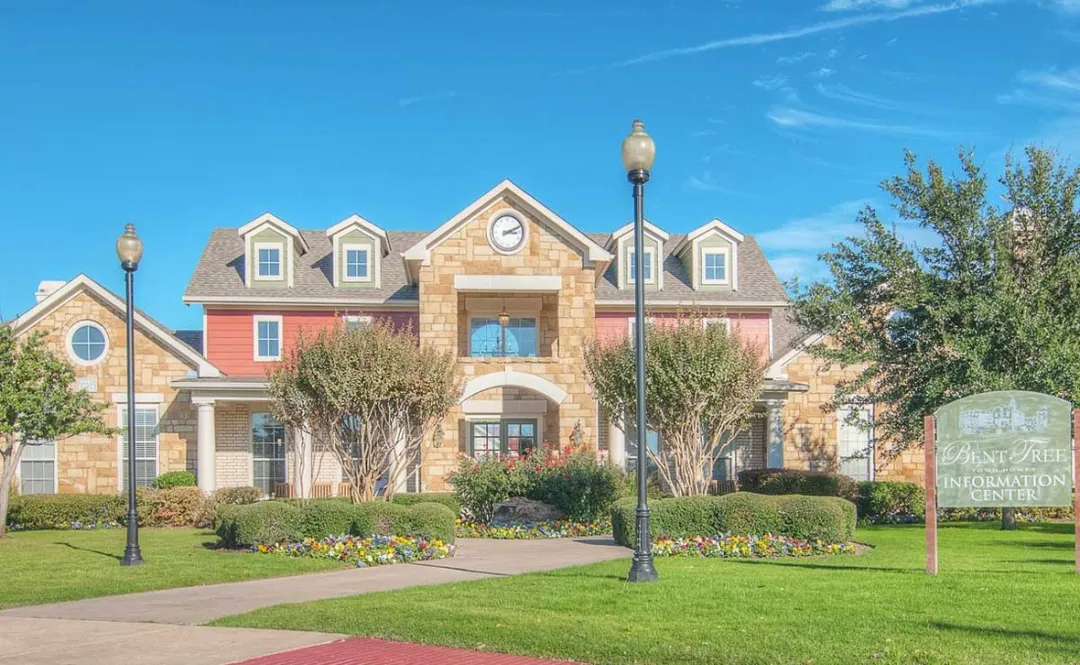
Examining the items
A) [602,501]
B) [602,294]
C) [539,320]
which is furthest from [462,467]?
[602,294]

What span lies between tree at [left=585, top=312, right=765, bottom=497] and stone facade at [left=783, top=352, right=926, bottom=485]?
30.5 ft

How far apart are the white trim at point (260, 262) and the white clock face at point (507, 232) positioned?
6943 millimetres

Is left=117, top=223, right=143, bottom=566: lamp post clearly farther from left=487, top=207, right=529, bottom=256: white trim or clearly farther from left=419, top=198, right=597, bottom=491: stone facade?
left=487, top=207, right=529, bottom=256: white trim

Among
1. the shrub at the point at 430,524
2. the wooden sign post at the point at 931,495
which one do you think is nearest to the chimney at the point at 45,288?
the shrub at the point at 430,524

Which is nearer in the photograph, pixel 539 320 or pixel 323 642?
pixel 323 642

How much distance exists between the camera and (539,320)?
2895cm

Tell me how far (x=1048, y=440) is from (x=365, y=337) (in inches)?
451

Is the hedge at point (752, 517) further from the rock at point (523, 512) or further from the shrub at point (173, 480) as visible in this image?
the shrub at point (173, 480)

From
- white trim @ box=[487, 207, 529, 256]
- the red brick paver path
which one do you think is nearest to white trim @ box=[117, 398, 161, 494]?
white trim @ box=[487, 207, 529, 256]

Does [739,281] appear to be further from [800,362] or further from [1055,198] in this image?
[1055,198]

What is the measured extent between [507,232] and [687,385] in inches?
377

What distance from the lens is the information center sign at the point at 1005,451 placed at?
41.3 feet

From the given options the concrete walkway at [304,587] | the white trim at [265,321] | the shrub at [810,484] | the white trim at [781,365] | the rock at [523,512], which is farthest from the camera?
the white trim at [265,321]

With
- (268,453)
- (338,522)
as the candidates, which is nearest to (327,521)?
(338,522)
